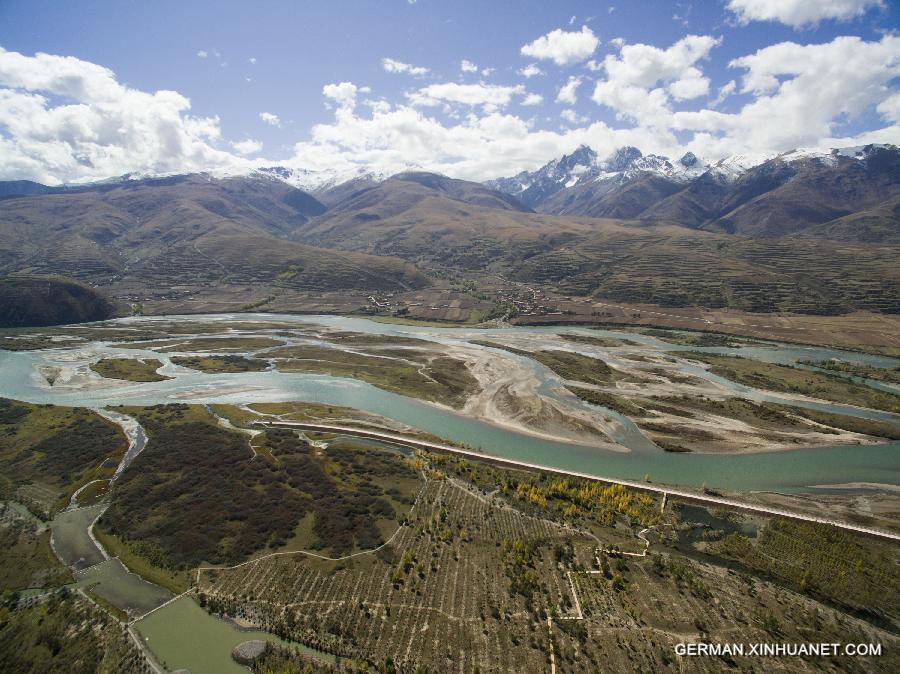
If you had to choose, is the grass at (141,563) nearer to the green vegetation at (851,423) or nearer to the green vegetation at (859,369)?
the green vegetation at (851,423)

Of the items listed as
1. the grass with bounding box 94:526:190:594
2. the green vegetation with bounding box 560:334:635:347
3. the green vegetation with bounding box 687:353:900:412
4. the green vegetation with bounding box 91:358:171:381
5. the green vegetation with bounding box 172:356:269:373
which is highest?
the green vegetation with bounding box 560:334:635:347

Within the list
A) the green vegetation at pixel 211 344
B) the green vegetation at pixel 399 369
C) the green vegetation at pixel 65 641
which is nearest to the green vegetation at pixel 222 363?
the green vegetation at pixel 399 369

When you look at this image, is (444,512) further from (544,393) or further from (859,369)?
(859,369)

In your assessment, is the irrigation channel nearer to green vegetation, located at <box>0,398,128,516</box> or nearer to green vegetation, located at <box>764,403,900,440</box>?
green vegetation, located at <box>764,403,900,440</box>

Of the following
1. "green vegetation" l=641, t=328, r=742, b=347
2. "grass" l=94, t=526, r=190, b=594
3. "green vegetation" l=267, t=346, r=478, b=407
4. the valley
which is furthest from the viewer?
"green vegetation" l=641, t=328, r=742, b=347

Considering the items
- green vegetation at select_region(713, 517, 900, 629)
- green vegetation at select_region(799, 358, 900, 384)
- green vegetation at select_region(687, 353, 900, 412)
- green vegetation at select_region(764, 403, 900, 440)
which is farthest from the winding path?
green vegetation at select_region(799, 358, 900, 384)

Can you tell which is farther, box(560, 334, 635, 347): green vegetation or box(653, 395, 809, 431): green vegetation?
box(560, 334, 635, 347): green vegetation

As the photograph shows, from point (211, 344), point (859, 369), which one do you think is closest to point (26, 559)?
point (211, 344)
